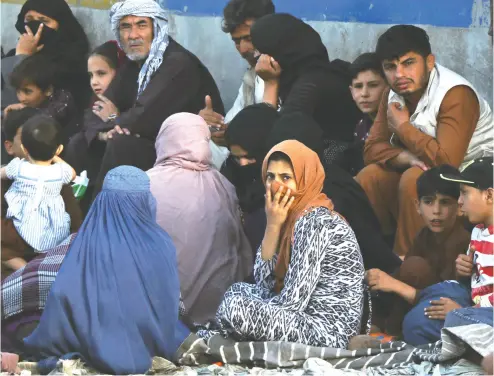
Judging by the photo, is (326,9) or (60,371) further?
(326,9)

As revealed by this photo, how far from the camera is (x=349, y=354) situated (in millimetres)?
6777

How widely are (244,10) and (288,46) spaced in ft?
2.17

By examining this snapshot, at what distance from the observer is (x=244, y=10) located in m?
8.92

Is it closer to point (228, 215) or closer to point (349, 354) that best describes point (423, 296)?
point (349, 354)

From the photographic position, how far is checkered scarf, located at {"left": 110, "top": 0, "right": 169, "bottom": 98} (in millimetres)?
8828

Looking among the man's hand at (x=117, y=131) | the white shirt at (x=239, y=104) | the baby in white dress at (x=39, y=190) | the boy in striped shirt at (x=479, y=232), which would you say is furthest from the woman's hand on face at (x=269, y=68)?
the boy in striped shirt at (x=479, y=232)

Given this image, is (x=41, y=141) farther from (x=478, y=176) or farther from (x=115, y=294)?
(x=478, y=176)

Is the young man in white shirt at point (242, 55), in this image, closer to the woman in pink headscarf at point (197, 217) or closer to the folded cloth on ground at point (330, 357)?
the woman in pink headscarf at point (197, 217)

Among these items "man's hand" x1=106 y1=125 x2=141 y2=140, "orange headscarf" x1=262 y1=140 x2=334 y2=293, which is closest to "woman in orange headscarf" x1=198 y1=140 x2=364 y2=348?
"orange headscarf" x1=262 y1=140 x2=334 y2=293

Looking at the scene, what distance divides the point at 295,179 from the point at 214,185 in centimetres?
101

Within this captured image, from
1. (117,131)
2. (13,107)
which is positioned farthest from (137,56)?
(13,107)

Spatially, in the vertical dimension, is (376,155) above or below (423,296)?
above

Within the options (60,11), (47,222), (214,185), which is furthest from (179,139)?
(60,11)

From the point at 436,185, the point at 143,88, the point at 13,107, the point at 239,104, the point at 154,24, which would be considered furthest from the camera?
the point at 13,107
